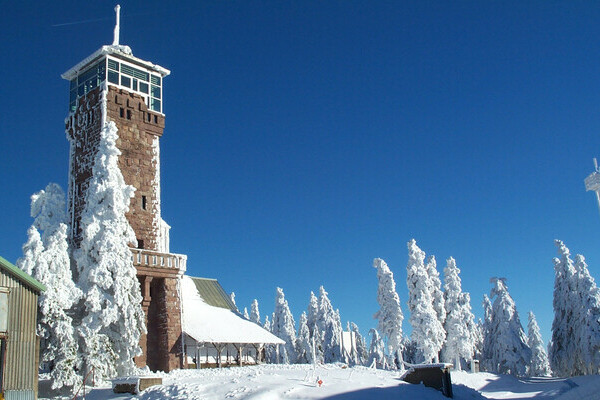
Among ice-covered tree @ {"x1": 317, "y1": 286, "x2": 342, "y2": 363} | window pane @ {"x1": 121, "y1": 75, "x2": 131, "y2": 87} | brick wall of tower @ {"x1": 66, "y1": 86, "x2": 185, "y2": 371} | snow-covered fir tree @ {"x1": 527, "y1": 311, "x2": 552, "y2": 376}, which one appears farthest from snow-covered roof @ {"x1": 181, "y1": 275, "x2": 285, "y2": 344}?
snow-covered fir tree @ {"x1": 527, "y1": 311, "x2": 552, "y2": 376}

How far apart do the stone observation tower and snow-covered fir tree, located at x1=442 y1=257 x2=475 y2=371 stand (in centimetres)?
3065

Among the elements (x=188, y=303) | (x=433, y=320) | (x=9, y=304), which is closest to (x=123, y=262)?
(x=9, y=304)

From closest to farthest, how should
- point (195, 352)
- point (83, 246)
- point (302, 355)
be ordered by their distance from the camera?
point (83, 246) < point (195, 352) < point (302, 355)

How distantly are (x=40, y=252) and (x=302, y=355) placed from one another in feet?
196

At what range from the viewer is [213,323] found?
125 feet

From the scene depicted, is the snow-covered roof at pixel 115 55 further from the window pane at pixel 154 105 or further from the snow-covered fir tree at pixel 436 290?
the snow-covered fir tree at pixel 436 290

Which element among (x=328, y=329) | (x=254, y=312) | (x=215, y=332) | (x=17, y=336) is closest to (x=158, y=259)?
(x=215, y=332)

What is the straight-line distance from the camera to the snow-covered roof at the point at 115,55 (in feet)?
119

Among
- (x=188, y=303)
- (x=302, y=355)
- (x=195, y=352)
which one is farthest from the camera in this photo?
(x=302, y=355)

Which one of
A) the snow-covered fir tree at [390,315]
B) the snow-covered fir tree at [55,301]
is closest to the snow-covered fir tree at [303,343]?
the snow-covered fir tree at [390,315]

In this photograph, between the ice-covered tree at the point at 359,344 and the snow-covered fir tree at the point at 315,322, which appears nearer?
the snow-covered fir tree at the point at 315,322

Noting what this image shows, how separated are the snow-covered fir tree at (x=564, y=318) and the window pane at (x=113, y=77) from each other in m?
40.6

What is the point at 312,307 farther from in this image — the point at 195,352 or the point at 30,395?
the point at 30,395

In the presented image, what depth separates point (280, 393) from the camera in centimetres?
1939
